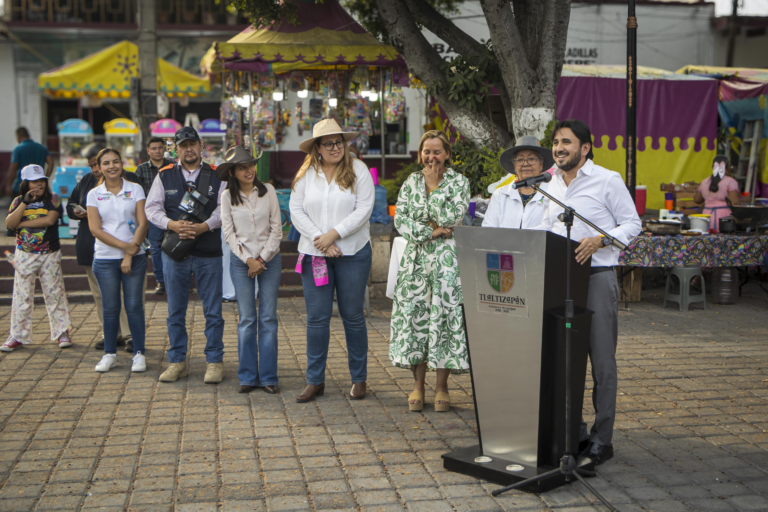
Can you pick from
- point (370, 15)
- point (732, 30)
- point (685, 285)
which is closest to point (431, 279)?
point (685, 285)

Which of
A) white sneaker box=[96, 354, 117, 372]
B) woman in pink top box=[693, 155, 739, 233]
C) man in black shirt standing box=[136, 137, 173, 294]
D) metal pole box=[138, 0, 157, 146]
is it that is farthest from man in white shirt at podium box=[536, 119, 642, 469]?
metal pole box=[138, 0, 157, 146]

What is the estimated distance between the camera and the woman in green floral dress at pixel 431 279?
16.2 feet

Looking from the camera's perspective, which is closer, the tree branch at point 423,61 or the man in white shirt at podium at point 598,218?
the man in white shirt at podium at point 598,218

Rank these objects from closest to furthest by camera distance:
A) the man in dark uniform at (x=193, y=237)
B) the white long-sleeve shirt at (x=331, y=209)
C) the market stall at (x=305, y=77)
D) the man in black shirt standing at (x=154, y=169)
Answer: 1. the white long-sleeve shirt at (x=331, y=209)
2. the man in dark uniform at (x=193, y=237)
3. the man in black shirt standing at (x=154, y=169)
4. the market stall at (x=305, y=77)

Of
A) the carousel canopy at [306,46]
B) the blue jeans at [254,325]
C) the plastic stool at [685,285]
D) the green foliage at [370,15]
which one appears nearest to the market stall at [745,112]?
the plastic stool at [685,285]

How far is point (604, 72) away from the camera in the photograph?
12.9m

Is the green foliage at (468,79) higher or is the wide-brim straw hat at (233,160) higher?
the green foliage at (468,79)

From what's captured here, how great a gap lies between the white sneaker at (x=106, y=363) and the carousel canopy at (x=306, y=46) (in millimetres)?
5559

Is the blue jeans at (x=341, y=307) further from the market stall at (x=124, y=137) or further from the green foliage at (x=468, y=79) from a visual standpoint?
the market stall at (x=124, y=137)

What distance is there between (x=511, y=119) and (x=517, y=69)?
0.83m

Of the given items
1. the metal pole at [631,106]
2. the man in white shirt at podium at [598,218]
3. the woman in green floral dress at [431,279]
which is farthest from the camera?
the metal pole at [631,106]

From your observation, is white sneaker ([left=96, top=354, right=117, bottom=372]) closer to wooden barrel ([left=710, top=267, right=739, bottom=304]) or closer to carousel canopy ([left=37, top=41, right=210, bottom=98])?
wooden barrel ([left=710, top=267, right=739, bottom=304])

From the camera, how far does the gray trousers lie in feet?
12.9

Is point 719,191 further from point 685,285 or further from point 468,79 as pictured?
point 468,79
